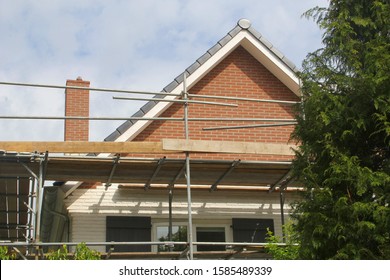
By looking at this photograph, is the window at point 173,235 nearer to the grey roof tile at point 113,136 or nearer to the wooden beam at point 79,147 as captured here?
the grey roof tile at point 113,136

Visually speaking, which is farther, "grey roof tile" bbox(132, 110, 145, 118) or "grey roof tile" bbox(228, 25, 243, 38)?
"grey roof tile" bbox(228, 25, 243, 38)

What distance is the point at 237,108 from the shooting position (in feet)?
54.5

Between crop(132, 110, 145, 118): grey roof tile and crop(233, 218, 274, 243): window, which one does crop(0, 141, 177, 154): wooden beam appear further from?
crop(233, 218, 274, 243): window

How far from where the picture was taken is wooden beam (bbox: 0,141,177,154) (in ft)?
41.0

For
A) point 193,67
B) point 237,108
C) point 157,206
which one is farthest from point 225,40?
point 157,206

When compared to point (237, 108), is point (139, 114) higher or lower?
lower

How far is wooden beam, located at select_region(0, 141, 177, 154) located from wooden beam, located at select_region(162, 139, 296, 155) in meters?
0.25

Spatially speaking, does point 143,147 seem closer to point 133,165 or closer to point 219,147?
point 133,165

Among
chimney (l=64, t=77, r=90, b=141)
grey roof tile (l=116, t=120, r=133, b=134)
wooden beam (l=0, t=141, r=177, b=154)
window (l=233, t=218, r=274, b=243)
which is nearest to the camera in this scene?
wooden beam (l=0, t=141, r=177, b=154)

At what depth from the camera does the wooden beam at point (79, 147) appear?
12.5 metres

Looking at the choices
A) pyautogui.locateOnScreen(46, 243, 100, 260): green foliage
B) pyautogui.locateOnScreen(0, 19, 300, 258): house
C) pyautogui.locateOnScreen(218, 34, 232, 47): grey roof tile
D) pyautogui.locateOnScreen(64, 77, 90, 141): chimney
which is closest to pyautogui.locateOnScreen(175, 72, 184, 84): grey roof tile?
pyautogui.locateOnScreen(0, 19, 300, 258): house

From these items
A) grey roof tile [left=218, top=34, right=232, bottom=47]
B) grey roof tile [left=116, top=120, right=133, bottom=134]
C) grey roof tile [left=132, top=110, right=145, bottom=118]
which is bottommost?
grey roof tile [left=116, top=120, right=133, bottom=134]

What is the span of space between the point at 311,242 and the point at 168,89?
24.9 feet

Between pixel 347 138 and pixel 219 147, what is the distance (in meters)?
4.53
